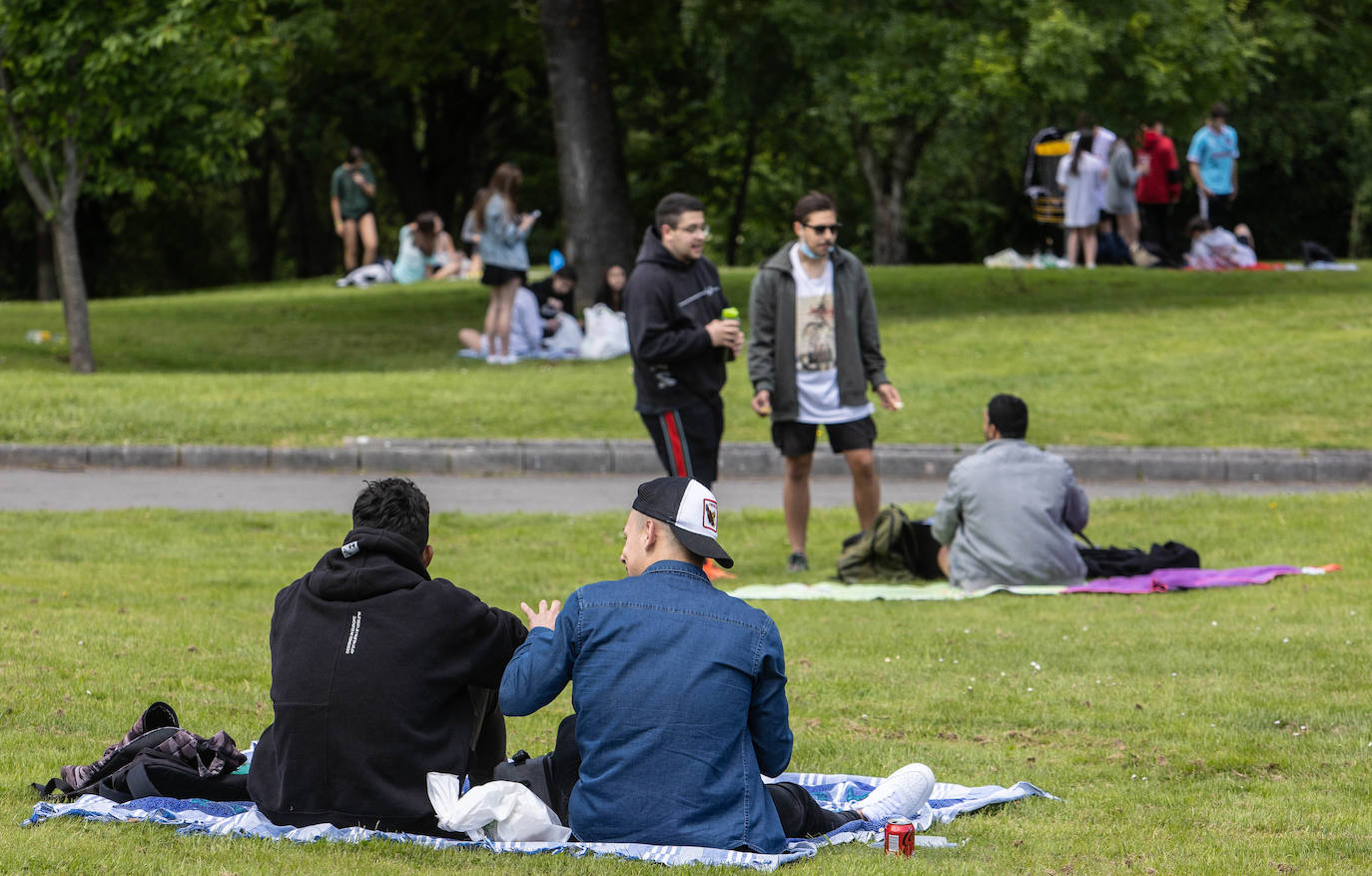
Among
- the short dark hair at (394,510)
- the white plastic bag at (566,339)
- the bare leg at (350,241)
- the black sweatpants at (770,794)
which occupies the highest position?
the bare leg at (350,241)

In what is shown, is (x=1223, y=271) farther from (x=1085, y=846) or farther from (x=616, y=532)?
(x=1085, y=846)

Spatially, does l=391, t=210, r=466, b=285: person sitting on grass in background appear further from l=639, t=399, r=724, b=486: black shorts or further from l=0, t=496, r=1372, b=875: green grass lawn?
l=639, t=399, r=724, b=486: black shorts

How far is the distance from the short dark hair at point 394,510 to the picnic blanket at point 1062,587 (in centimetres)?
464

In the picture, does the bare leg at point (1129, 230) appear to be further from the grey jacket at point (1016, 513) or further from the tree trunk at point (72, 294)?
the grey jacket at point (1016, 513)

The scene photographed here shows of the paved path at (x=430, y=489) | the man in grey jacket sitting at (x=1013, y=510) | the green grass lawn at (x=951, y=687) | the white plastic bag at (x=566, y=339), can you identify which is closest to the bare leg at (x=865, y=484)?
the green grass lawn at (x=951, y=687)

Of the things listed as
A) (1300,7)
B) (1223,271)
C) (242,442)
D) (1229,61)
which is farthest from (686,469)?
(1300,7)

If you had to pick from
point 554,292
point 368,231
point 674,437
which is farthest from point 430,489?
point 368,231

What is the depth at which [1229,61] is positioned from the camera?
70.3ft

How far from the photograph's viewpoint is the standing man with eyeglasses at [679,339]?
9.32 m

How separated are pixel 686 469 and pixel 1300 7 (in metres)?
21.5

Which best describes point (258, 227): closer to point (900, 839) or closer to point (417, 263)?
point (417, 263)

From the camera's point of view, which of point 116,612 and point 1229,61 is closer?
point 116,612

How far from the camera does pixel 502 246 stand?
62.3ft

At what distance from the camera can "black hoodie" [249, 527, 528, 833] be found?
4566 millimetres
